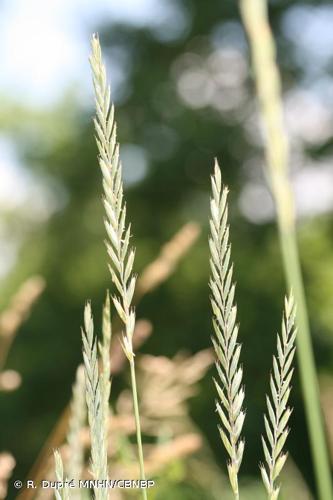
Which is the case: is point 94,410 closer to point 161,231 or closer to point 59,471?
point 59,471

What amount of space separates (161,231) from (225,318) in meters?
11.3

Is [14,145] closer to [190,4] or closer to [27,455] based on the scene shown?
[190,4]

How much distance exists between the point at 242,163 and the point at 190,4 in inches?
113

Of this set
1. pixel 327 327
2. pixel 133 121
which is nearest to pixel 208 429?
pixel 327 327

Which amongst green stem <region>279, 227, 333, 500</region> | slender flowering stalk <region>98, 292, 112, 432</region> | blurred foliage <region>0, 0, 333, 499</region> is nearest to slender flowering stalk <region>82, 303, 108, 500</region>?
slender flowering stalk <region>98, 292, 112, 432</region>

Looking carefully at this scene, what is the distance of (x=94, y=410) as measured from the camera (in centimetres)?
44

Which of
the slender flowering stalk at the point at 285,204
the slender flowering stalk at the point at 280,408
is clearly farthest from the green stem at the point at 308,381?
the slender flowering stalk at the point at 280,408

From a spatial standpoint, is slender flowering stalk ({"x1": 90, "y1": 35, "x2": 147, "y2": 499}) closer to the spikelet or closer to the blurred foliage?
the spikelet

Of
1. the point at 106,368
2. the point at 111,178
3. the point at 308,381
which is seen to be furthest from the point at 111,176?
the point at 308,381

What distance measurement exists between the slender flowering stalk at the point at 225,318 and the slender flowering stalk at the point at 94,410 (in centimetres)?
6

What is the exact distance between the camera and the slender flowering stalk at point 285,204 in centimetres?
56

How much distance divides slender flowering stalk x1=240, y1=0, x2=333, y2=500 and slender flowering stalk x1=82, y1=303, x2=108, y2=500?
17cm

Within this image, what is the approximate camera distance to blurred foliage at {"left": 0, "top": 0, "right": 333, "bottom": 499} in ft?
33.5

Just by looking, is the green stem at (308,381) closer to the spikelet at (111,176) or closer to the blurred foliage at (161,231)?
the spikelet at (111,176)
